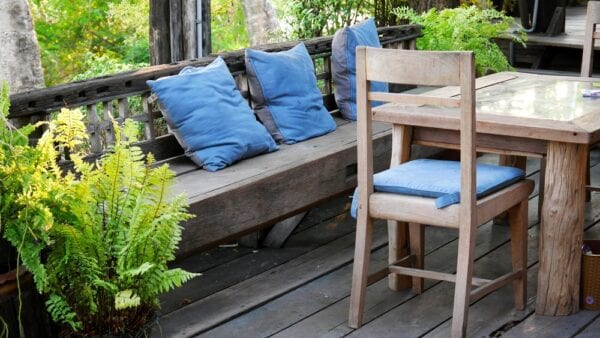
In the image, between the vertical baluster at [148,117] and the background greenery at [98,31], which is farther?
the background greenery at [98,31]

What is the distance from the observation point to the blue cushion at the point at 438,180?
11.0 ft

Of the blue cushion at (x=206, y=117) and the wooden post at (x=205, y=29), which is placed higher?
the wooden post at (x=205, y=29)

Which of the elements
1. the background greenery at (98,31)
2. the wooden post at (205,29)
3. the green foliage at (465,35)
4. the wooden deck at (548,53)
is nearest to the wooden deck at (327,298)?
the green foliage at (465,35)

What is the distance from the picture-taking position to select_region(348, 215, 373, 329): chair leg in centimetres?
351

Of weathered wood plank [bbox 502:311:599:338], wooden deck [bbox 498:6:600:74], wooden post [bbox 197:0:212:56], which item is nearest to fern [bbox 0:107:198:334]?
weathered wood plank [bbox 502:311:599:338]

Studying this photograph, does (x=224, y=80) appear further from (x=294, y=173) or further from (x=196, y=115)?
(x=294, y=173)

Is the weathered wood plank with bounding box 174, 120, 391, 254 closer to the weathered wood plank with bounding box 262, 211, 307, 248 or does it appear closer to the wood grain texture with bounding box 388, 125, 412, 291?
the weathered wood plank with bounding box 262, 211, 307, 248

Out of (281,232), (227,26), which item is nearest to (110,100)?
(281,232)

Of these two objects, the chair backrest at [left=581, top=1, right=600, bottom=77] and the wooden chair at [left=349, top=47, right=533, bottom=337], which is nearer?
the wooden chair at [left=349, top=47, right=533, bottom=337]

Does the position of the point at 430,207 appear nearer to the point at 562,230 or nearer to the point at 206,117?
the point at 562,230

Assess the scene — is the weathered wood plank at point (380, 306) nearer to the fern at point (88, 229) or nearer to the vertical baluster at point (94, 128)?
the fern at point (88, 229)

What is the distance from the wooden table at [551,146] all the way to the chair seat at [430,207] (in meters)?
0.15

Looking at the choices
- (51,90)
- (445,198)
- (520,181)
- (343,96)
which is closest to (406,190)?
(445,198)

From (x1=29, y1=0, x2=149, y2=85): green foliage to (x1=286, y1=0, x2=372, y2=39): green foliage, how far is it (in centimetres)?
496
